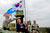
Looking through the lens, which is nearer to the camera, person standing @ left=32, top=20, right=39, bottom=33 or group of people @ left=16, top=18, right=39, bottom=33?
group of people @ left=16, top=18, right=39, bottom=33

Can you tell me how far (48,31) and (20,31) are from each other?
7.00 feet

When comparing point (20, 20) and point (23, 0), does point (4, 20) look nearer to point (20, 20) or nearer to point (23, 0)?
point (20, 20)

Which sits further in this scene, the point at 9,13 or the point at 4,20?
the point at 9,13

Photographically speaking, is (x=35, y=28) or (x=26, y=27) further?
(x=35, y=28)

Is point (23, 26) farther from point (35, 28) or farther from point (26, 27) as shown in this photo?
point (35, 28)

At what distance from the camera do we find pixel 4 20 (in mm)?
9953

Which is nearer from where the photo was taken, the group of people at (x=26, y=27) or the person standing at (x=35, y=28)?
the group of people at (x=26, y=27)

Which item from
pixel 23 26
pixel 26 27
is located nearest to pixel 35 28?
pixel 26 27

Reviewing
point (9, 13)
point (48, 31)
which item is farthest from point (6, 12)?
point (48, 31)

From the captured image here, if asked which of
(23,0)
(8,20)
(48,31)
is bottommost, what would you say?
(48,31)

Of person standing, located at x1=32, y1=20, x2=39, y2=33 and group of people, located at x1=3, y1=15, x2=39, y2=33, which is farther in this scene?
person standing, located at x1=32, y1=20, x2=39, y2=33

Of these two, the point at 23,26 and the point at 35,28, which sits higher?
the point at 23,26

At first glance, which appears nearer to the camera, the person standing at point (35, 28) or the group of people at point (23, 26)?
the group of people at point (23, 26)

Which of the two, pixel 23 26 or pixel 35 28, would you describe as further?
pixel 35 28
